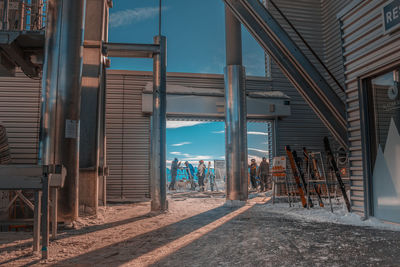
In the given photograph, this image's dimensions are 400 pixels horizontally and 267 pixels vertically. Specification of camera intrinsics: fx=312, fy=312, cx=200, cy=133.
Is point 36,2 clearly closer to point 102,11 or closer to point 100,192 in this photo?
point 102,11

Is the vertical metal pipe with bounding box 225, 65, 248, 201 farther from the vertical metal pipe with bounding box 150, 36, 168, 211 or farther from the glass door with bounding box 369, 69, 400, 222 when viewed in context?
the glass door with bounding box 369, 69, 400, 222

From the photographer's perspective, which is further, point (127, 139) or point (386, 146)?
point (127, 139)

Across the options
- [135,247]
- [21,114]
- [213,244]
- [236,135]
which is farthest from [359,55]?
[21,114]

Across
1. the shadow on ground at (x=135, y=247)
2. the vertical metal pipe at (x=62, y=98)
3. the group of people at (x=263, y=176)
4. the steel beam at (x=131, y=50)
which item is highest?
the steel beam at (x=131, y=50)

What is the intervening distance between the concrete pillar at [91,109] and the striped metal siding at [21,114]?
6.26 metres

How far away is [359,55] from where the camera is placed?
662 cm

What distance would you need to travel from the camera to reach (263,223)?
6316 millimetres

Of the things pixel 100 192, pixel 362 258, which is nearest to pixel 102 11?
pixel 100 192

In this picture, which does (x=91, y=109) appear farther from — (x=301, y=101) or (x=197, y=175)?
(x=197, y=175)

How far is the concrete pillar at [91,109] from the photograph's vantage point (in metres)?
7.32

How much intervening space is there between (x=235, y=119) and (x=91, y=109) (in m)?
5.38

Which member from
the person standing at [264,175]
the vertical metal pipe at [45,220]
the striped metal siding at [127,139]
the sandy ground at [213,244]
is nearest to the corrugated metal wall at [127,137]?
the striped metal siding at [127,139]

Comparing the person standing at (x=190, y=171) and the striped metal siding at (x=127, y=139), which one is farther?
the person standing at (x=190, y=171)

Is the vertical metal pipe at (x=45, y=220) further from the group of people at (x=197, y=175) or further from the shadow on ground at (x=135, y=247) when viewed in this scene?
the group of people at (x=197, y=175)
